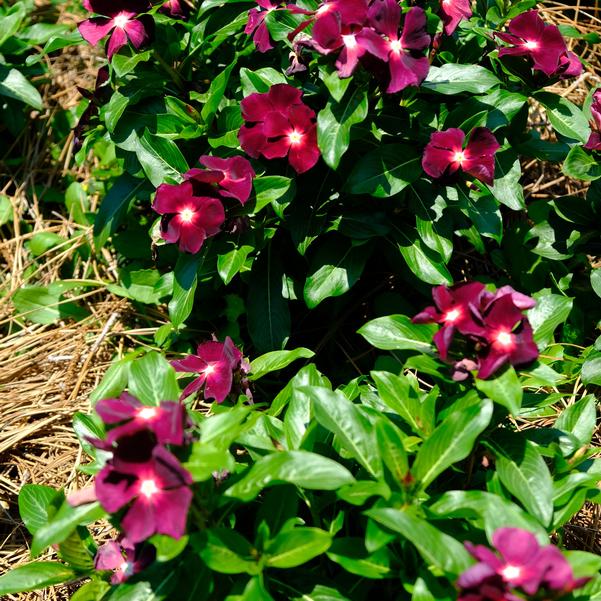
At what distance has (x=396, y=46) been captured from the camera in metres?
1.86

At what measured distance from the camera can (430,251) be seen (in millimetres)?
2199

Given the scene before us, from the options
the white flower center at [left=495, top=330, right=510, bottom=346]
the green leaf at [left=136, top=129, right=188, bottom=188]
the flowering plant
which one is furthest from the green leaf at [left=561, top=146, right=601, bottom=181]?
the green leaf at [left=136, top=129, right=188, bottom=188]

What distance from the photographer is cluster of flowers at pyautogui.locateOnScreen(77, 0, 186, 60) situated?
2195mm

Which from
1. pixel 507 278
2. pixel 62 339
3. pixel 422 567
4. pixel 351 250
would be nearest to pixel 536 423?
pixel 507 278

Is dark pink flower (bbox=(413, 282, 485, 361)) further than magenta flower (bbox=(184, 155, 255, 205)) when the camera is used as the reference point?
No

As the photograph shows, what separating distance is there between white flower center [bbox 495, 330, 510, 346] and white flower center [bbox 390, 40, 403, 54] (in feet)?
2.56

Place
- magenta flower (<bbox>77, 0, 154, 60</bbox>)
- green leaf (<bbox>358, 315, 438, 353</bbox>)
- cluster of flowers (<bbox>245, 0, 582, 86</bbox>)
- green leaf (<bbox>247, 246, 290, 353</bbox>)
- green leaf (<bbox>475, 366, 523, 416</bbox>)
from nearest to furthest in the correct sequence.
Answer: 1. green leaf (<bbox>475, 366, 523, 416</bbox>)
2. green leaf (<bbox>358, 315, 438, 353</bbox>)
3. cluster of flowers (<bbox>245, 0, 582, 86</bbox>)
4. magenta flower (<bbox>77, 0, 154, 60</bbox>)
5. green leaf (<bbox>247, 246, 290, 353</bbox>)

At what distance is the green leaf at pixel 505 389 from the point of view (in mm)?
1450

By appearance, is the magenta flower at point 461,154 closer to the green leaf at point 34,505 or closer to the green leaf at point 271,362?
the green leaf at point 271,362

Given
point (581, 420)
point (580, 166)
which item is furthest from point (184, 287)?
point (580, 166)

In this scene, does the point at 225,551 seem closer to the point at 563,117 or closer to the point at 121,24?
the point at 121,24

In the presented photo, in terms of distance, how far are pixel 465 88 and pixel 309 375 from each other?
926mm

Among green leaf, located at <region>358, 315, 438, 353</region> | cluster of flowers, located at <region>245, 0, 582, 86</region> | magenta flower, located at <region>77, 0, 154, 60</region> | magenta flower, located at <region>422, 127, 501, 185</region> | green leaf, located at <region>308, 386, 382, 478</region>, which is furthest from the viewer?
magenta flower, located at <region>77, 0, 154, 60</region>

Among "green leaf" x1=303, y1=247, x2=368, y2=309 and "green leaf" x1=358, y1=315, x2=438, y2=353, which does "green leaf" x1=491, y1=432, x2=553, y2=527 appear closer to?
"green leaf" x1=358, y1=315, x2=438, y2=353
